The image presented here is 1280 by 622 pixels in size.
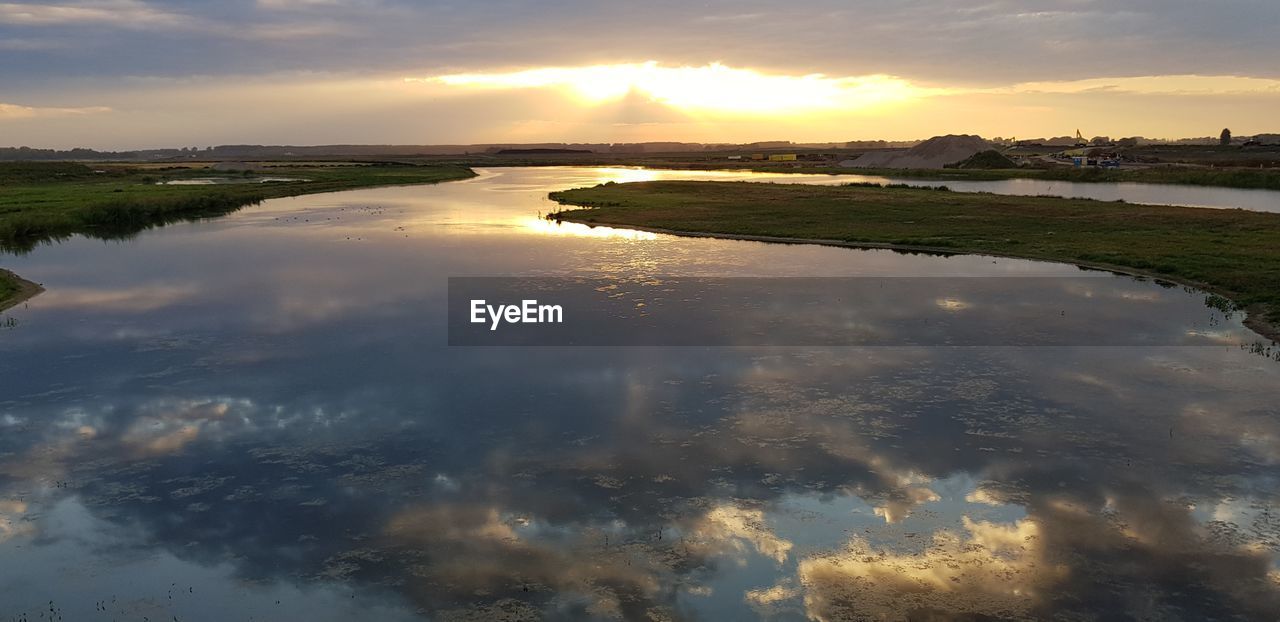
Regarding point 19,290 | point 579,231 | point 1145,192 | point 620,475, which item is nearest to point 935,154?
point 1145,192

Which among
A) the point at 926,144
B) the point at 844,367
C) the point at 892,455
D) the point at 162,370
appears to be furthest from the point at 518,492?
the point at 926,144

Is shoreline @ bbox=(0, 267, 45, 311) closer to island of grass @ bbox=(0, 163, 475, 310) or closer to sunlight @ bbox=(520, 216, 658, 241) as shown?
island of grass @ bbox=(0, 163, 475, 310)

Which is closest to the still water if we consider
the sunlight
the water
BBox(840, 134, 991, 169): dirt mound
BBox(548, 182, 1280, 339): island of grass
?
BBox(548, 182, 1280, 339): island of grass

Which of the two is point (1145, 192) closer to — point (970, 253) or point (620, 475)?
point (970, 253)

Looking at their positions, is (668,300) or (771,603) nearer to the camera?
(771,603)

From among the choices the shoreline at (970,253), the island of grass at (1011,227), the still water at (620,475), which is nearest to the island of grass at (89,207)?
the still water at (620,475)

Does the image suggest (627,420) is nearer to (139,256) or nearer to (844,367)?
(844,367)

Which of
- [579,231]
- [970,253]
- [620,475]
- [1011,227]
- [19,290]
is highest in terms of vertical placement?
[1011,227]

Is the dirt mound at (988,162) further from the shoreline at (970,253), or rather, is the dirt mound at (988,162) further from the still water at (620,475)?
the still water at (620,475)
